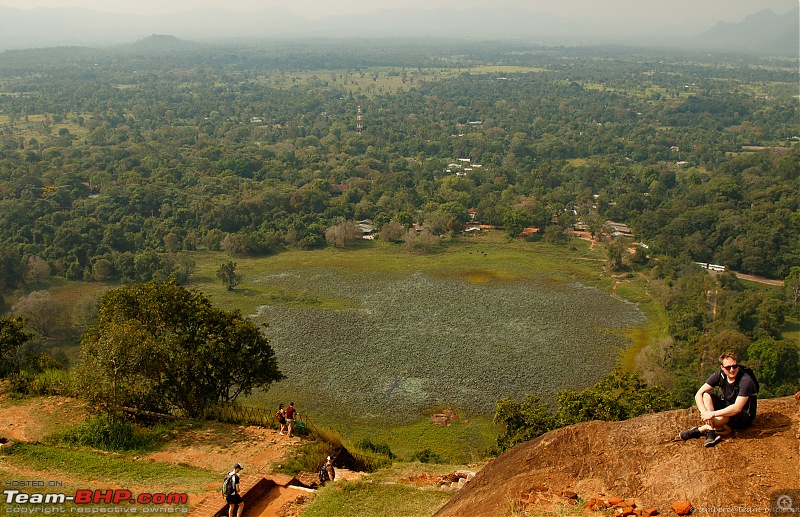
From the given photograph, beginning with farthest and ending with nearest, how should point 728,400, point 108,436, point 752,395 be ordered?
point 108,436, point 728,400, point 752,395

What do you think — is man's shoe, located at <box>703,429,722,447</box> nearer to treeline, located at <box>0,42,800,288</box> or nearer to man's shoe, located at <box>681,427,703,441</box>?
man's shoe, located at <box>681,427,703,441</box>

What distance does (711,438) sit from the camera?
26.4ft

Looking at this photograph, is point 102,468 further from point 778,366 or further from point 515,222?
point 515,222

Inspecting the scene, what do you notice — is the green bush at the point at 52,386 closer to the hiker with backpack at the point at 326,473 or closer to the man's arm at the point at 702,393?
the hiker with backpack at the point at 326,473

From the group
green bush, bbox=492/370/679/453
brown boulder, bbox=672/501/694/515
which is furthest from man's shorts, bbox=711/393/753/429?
green bush, bbox=492/370/679/453

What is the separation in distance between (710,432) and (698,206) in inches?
2234

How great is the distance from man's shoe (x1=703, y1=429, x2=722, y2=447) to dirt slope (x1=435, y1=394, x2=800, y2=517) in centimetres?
7

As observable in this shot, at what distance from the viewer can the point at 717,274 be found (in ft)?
152

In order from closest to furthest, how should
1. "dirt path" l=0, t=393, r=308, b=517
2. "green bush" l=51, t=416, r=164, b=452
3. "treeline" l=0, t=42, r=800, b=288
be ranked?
"dirt path" l=0, t=393, r=308, b=517 < "green bush" l=51, t=416, r=164, b=452 < "treeline" l=0, t=42, r=800, b=288

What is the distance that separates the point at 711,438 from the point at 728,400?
542 mm

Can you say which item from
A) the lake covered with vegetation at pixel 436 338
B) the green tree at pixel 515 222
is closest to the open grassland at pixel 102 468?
the lake covered with vegetation at pixel 436 338

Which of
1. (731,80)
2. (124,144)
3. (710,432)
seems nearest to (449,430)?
(710,432)

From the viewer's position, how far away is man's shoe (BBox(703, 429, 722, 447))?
8.04 m

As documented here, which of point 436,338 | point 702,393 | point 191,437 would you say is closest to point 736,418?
point 702,393
